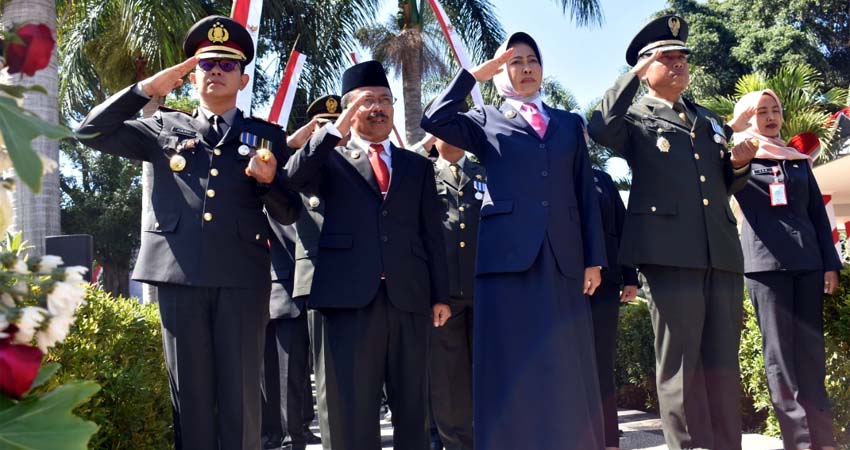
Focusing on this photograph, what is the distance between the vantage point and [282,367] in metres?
6.57

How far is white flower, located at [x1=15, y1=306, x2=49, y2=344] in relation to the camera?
4.63 feet

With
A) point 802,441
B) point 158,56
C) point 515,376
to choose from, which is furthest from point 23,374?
point 158,56

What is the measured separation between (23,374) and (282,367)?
5.28 metres

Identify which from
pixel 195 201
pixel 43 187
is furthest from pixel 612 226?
pixel 43 187

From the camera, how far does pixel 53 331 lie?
146 centimetres

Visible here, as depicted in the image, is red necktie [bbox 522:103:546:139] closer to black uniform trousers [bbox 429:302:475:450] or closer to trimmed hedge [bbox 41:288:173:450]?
black uniform trousers [bbox 429:302:475:450]

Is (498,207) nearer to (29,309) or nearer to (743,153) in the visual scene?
(743,153)

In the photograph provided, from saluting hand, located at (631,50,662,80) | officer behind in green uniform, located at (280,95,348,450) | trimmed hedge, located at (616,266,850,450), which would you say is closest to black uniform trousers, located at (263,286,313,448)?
officer behind in green uniform, located at (280,95,348,450)

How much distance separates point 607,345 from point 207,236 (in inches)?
122

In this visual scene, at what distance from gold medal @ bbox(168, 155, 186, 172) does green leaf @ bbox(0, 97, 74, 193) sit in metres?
2.77

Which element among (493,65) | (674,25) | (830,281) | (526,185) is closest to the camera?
(526,185)

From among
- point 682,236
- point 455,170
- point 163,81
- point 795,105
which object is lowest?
point 682,236

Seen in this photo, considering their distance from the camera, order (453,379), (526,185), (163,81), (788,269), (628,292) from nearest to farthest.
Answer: (163,81)
(526,185)
(788,269)
(453,379)
(628,292)

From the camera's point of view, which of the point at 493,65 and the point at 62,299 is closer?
the point at 62,299
